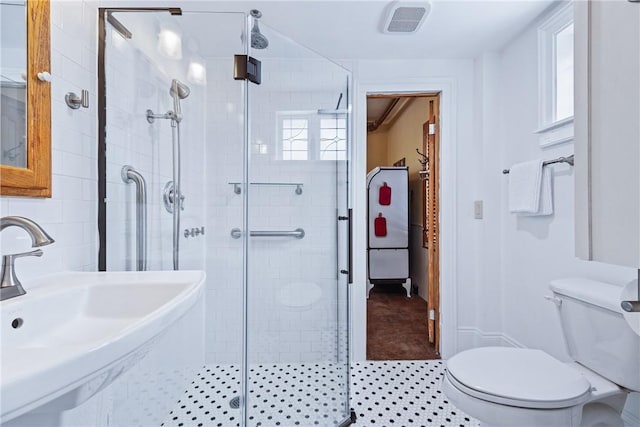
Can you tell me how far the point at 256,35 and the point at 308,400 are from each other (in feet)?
6.23

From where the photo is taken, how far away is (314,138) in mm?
2047

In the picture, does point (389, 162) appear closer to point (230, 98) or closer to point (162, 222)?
point (230, 98)

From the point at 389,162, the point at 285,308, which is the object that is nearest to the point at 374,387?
the point at 285,308

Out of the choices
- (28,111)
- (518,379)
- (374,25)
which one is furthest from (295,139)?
(518,379)

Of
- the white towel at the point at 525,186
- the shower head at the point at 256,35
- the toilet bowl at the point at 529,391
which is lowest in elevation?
the toilet bowl at the point at 529,391

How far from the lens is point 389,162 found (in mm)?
5207

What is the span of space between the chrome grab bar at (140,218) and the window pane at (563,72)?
224cm

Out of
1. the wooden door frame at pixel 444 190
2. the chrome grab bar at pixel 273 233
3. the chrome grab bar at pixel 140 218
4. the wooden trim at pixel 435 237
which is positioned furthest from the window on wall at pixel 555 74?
the chrome grab bar at pixel 140 218

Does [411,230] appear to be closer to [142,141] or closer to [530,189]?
[530,189]

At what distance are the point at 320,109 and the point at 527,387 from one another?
1.77 metres

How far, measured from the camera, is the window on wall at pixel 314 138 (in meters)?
2.00

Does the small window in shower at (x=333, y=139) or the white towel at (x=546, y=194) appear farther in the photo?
the small window in shower at (x=333, y=139)

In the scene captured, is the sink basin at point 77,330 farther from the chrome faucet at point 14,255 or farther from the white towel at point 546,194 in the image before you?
the white towel at point 546,194

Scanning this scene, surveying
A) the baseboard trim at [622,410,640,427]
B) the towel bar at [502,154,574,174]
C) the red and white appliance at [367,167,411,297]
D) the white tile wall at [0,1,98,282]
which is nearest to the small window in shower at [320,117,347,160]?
the towel bar at [502,154,574,174]
